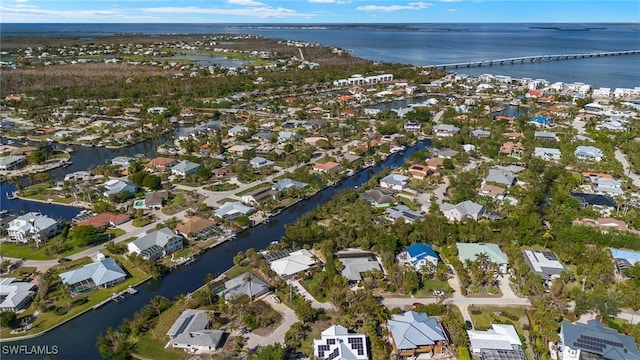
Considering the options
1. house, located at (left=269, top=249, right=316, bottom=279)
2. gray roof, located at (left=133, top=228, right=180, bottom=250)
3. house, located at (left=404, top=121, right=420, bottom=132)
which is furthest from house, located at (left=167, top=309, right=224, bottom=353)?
house, located at (left=404, top=121, right=420, bottom=132)

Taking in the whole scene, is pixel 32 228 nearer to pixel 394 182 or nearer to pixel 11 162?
pixel 11 162

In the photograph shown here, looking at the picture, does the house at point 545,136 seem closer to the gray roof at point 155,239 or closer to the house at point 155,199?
the house at point 155,199

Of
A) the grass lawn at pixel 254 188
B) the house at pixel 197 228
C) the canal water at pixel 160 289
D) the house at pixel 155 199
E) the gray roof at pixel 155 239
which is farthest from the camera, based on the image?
the grass lawn at pixel 254 188

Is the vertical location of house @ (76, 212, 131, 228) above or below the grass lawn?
below

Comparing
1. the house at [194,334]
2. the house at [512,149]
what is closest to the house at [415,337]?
the house at [194,334]

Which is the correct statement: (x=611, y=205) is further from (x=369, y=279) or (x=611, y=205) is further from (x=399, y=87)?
(x=399, y=87)

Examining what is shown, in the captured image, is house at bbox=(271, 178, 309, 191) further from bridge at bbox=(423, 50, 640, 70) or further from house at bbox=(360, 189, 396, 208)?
bridge at bbox=(423, 50, 640, 70)

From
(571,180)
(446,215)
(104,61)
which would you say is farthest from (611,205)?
(104,61)
